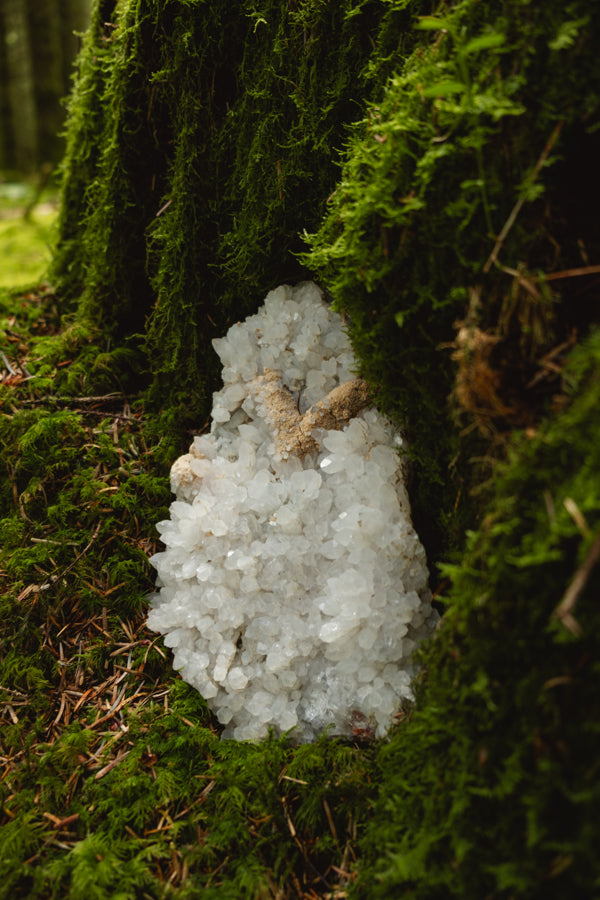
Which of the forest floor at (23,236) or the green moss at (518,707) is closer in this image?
the green moss at (518,707)

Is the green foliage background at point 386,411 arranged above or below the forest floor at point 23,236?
above

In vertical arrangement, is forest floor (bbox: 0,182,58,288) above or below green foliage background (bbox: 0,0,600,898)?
below

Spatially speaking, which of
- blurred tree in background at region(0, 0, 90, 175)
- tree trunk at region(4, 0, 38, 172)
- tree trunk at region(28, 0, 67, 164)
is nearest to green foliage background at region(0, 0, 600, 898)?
blurred tree in background at region(0, 0, 90, 175)

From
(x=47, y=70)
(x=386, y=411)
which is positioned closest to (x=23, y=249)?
(x=386, y=411)

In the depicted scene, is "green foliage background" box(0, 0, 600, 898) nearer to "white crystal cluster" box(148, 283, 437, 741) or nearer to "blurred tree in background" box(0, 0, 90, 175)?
"white crystal cluster" box(148, 283, 437, 741)

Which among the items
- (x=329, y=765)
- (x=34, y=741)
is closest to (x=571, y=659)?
(x=329, y=765)

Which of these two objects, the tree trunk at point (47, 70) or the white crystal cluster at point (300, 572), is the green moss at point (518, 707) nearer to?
the white crystal cluster at point (300, 572)

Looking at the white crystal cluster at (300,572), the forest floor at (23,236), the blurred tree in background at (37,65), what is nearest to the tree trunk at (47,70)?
the blurred tree in background at (37,65)
